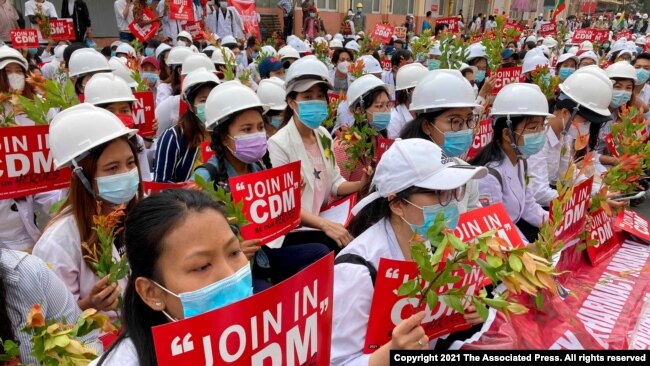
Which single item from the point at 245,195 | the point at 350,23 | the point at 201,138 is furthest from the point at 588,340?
the point at 350,23

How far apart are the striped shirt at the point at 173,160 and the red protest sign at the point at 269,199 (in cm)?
117

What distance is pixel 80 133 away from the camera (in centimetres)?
268

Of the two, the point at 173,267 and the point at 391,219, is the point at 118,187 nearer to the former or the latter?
the point at 173,267

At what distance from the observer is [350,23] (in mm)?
21094

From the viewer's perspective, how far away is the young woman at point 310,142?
12.6 ft

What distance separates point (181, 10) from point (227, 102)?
879 centimetres

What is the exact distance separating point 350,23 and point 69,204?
19749mm

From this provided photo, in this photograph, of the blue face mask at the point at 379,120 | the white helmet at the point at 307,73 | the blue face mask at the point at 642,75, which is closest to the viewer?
the white helmet at the point at 307,73

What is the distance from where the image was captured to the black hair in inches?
65.8

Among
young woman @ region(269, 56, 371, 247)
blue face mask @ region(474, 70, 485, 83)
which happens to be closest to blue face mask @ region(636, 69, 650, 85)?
blue face mask @ region(474, 70, 485, 83)

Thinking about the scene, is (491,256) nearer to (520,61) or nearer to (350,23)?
(520,61)

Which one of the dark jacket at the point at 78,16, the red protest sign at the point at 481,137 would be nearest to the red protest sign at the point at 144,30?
the dark jacket at the point at 78,16

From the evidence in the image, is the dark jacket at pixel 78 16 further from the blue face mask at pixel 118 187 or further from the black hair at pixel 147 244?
the black hair at pixel 147 244

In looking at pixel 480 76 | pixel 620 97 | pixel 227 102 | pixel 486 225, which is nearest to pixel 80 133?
pixel 227 102
